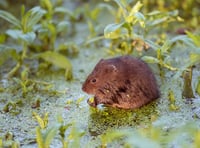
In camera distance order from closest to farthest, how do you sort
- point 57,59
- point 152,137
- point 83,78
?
point 152,137
point 83,78
point 57,59

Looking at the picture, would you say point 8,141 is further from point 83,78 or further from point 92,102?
point 83,78

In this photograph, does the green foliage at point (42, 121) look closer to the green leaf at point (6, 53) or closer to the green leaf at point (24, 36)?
the green leaf at point (24, 36)

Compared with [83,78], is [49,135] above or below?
below

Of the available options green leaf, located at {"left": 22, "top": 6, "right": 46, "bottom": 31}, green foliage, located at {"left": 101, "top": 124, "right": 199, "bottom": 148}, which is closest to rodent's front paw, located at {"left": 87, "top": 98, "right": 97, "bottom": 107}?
green foliage, located at {"left": 101, "top": 124, "right": 199, "bottom": 148}

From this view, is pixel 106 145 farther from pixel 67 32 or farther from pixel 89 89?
pixel 67 32

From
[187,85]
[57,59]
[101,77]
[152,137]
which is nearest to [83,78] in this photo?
[57,59]

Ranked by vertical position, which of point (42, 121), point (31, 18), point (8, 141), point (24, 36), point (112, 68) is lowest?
point (8, 141)

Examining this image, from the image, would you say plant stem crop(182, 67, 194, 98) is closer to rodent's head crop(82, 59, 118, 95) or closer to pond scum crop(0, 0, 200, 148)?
pond scum crop(0, 0, 200, 148)
